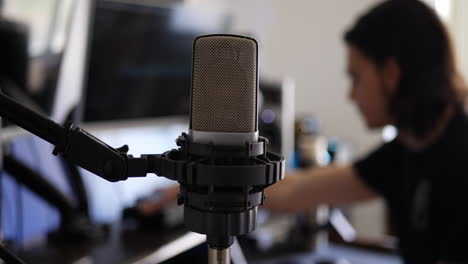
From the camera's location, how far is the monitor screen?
112cm

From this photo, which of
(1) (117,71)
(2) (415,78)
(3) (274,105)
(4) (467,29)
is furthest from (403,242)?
(4) (467,29)

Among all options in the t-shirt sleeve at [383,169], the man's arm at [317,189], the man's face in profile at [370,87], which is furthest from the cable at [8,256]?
the t-shirt sleeve at [383,169]

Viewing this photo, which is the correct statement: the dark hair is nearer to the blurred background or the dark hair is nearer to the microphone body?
the blurred background

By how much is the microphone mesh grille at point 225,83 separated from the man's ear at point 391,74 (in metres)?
1.06

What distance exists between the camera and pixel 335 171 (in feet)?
5.12

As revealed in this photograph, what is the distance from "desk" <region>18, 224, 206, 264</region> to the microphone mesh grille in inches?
19.9

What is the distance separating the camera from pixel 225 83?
1.20 feet

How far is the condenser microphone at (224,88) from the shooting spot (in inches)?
14.4

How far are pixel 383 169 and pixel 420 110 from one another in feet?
0.91

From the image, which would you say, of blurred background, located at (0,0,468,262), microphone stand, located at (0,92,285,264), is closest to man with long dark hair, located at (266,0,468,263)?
blurred background, located at (0,0,468,262)

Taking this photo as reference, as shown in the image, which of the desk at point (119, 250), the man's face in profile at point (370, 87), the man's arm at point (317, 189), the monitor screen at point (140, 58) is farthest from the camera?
the man's arm at point (317, 189)

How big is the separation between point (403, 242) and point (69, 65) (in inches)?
41.7

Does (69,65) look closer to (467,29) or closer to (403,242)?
(403,242)

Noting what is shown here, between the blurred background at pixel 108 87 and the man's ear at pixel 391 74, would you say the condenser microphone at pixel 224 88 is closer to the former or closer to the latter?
the blurred background at pixel 108 87
